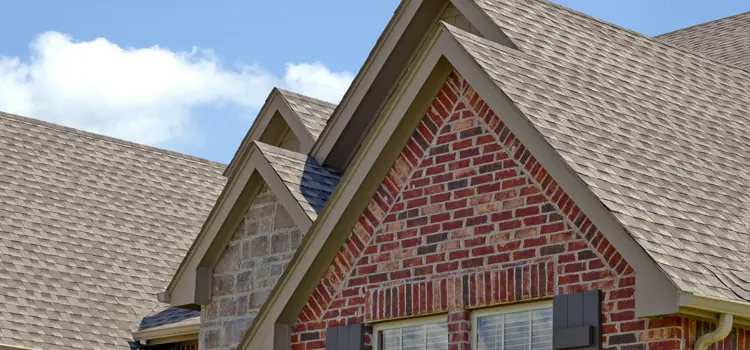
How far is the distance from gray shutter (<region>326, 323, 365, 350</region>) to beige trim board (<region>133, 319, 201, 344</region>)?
5.25 m

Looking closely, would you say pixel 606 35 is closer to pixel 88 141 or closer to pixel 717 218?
pixel 717 218

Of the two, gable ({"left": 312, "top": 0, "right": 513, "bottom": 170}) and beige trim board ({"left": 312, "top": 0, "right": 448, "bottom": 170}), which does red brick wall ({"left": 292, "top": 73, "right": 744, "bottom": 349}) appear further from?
beige trim board ({"left": 312, "top": 0, "right": 448, "bottom": 170})

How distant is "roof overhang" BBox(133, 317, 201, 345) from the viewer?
57.6 ft

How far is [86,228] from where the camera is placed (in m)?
20.7

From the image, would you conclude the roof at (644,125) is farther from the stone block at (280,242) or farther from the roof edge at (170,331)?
the roof edge at (170,331)

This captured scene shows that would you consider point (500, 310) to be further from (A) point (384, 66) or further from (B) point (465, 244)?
(A) point (384, 66)

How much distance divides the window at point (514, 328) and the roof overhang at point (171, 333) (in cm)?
645

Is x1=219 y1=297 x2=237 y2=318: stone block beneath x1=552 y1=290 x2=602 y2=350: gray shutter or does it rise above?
above

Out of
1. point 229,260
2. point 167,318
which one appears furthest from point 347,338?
point 167,318

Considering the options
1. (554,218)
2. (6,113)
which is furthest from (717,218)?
(6,113)

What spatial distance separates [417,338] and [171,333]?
6.89 meters

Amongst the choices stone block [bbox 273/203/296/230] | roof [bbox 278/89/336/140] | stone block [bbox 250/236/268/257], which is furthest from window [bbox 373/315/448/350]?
roof [bbox 278/89/336/140]

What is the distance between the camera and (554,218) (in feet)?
36.0

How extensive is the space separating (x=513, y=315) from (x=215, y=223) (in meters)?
4.67
